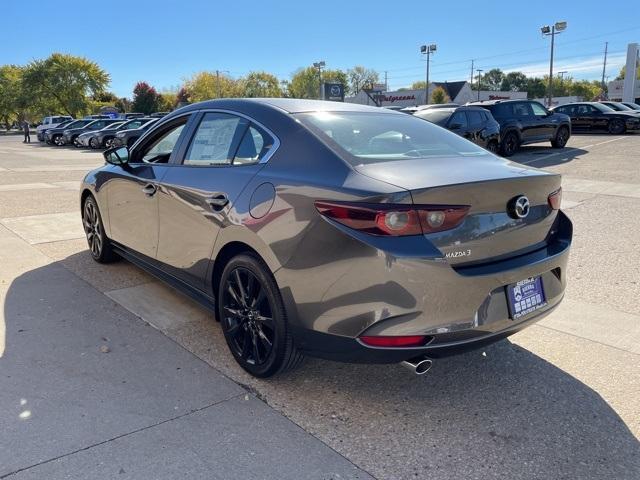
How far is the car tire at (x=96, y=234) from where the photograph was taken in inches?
208

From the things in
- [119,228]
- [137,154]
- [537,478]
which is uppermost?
[137,154]

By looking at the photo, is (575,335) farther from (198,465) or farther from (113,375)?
(113,375)

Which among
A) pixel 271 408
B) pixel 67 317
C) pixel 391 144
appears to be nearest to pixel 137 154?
pixel 67 317

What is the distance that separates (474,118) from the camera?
14.4 m

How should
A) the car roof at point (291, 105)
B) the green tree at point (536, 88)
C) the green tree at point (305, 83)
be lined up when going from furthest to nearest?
the green tree at point (536, 88), the green tree at point (305, 83), the car roof at point (291, 105)

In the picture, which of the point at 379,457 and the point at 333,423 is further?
the point at 333,423

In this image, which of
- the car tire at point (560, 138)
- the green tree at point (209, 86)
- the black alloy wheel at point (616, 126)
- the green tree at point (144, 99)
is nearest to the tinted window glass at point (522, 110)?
the car tire at point (560, 138)

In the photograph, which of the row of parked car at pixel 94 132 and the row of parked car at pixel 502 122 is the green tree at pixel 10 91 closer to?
the row of parked car at pixel 94 132

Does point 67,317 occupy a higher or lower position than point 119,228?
lower

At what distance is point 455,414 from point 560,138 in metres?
18.0

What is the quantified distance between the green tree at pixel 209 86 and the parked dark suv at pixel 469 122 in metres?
86.0

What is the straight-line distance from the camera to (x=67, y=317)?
415cm

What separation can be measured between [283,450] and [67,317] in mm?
2458

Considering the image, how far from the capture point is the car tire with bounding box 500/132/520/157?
16.2 m
